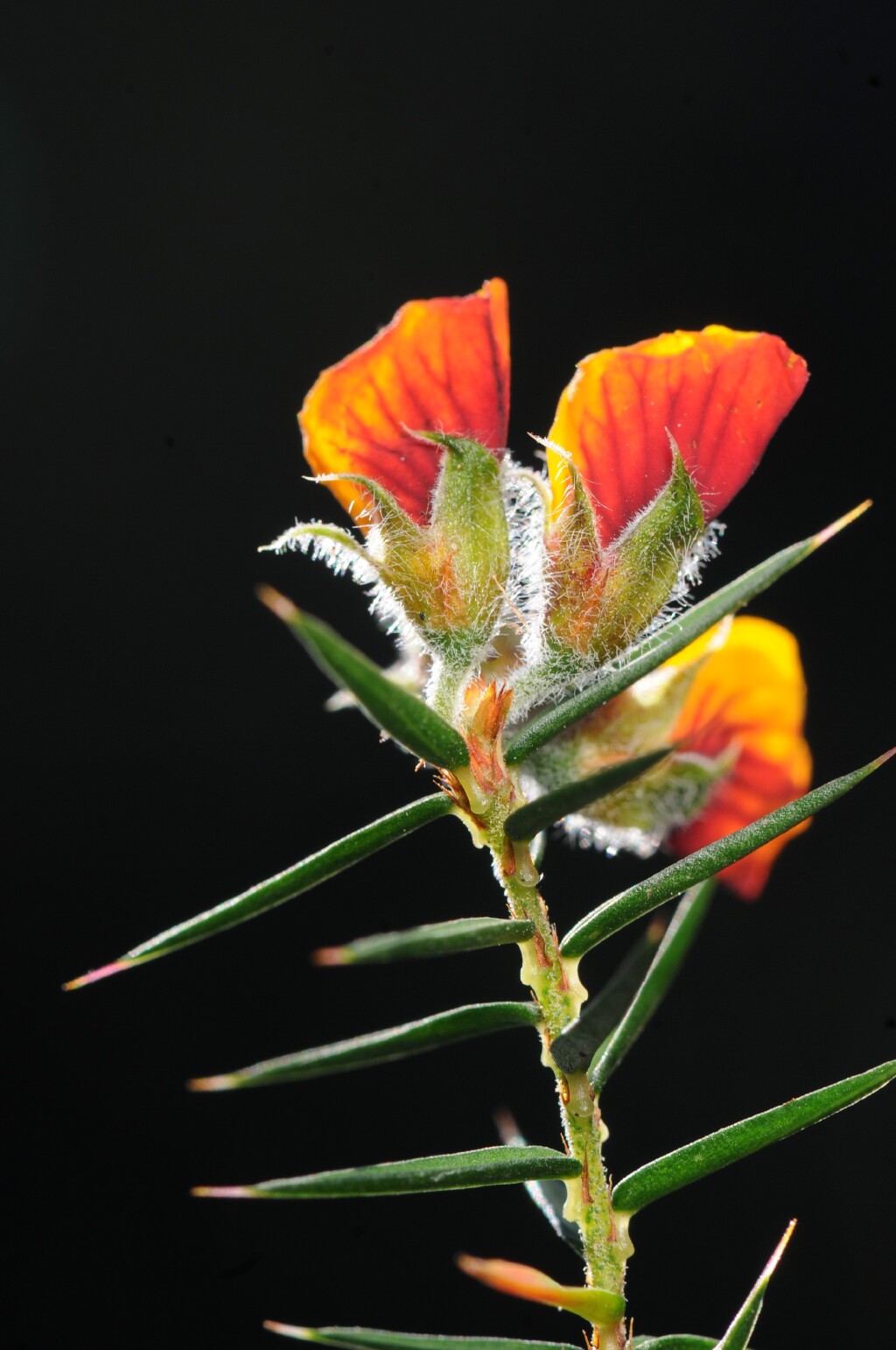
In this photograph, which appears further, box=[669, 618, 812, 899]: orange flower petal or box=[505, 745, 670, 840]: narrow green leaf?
box=[669, 618, 812, 899]: orange flower petal

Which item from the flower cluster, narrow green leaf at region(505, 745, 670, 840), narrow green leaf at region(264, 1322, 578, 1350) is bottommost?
narrow green leaf at region(264, 1322, 578, 1350)

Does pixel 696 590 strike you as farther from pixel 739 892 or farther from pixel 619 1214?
pixel 619 1214

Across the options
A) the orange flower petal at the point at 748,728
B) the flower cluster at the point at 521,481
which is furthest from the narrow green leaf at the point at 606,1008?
the orange flower petal at the point at 748,728

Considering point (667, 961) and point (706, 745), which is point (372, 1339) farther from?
point (706, 745)

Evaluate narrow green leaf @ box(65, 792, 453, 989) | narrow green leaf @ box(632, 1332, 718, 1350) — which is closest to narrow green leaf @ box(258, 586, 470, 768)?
narrow green leaf @ box(65, 792, 453, 989)

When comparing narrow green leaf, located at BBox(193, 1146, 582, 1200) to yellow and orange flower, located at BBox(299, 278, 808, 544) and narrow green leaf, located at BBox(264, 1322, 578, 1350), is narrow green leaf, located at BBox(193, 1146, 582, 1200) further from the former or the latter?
yellow and orange flower, located at BBox(299, 278, 808, 544)

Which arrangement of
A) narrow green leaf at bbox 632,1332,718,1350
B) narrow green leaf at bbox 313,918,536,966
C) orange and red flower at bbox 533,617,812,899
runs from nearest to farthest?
1. narrow green leaf at bbox 313,918,536,966
2. narrow green leaf at bbox 632,1332,718,1350
3. orange and red flower at bbox 533,617,812,899

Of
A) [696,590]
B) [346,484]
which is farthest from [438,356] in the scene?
[696,590]

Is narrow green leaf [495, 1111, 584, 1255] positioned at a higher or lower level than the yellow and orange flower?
lower
